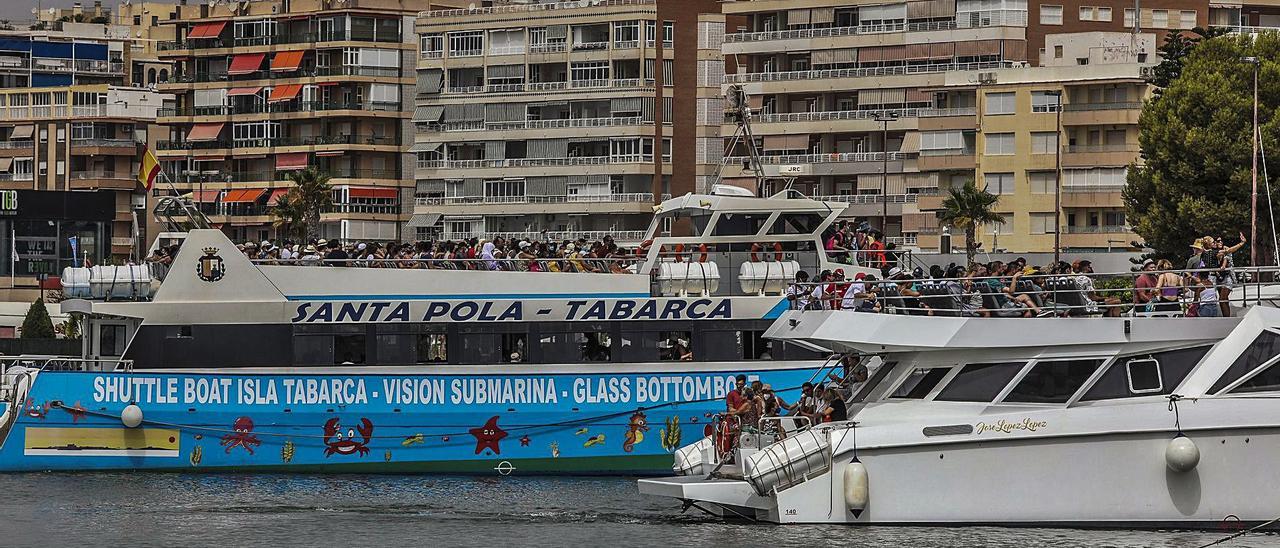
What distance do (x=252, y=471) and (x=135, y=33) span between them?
10226cm

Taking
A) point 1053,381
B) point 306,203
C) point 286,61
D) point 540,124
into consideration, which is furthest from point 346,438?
point 286,61

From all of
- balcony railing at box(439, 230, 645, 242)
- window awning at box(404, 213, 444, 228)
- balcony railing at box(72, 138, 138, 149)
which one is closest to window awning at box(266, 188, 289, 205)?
window awning at box(404, 213, 444, 228)

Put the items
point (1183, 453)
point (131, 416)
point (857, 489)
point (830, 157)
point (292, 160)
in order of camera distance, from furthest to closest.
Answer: point (292, 160)
point (830, 157)
point (131, 416)
point (857, 489)
point (1183, 453)

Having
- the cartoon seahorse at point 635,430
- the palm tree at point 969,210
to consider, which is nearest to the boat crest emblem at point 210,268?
the cartoon seahorse at point 635,430

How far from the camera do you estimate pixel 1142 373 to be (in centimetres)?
2492

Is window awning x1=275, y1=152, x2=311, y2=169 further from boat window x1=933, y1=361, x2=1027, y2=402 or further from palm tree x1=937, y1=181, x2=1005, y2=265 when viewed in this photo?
boat window x1=933, y1=361, x2=1027, y2=402

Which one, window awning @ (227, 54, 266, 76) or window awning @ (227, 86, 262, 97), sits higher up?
window awning @ (227, 54, 266, 76)

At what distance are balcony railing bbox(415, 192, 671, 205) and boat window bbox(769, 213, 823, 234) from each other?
46083mm

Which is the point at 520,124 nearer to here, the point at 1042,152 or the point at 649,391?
the point at 1042,152

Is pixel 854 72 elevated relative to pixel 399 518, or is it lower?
elevated

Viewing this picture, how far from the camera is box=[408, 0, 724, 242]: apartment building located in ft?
275

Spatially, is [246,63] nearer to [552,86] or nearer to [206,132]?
[206,132]

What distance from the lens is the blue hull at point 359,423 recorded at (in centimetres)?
3381

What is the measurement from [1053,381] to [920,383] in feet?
5.62
